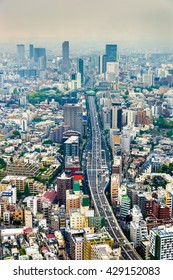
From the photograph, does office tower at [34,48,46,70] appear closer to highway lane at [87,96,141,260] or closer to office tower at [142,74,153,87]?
highway lane at [87,96,141,260]

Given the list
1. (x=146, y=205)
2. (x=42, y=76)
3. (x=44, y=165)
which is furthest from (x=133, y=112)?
(x=146, y=205)

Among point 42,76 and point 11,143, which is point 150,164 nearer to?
point 11,143

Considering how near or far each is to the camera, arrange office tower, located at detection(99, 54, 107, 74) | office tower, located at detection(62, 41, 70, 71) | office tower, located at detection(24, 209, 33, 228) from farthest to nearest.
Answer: office tower, located at detection(99, 54, 107, 74), office tower, located at detection(62, 41, 70, 71), office tower, located at detection(24, 209, 33, 228)

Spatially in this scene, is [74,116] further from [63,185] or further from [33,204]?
[33,204]

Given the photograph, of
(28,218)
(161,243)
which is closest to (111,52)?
(28,218)

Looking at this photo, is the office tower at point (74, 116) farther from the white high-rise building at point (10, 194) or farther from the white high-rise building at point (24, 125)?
the white high-rise building at point (10, 194)

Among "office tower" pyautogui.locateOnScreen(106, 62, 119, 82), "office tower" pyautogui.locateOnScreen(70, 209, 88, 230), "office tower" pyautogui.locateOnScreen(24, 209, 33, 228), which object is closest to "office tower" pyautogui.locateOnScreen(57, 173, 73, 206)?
"office tower" pyautogui.locateOnScreen(24, 209, 33, 228)
